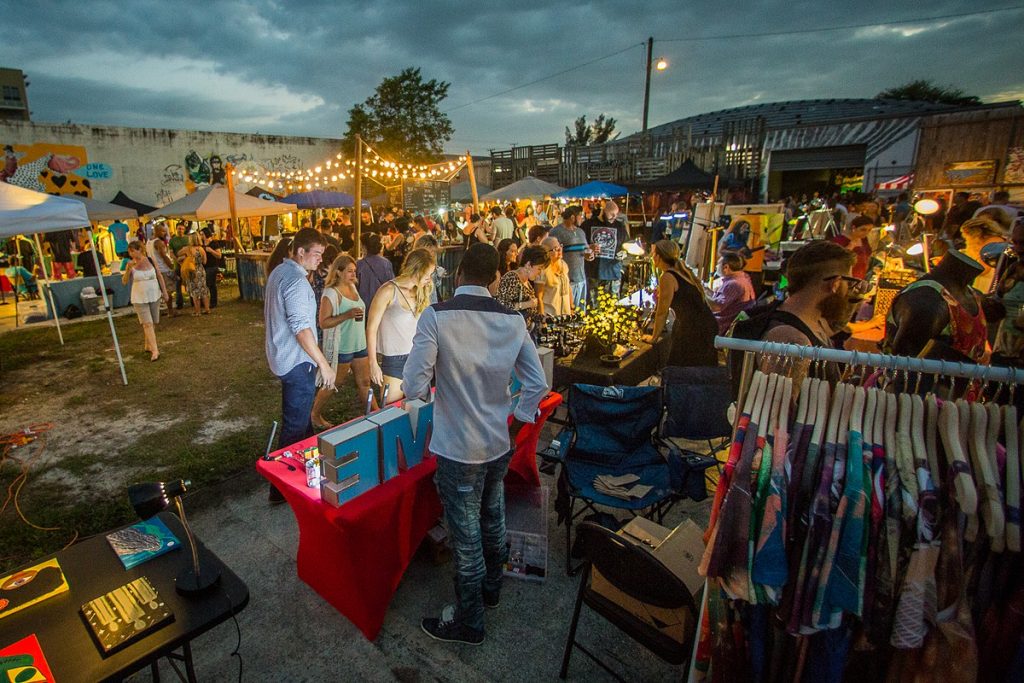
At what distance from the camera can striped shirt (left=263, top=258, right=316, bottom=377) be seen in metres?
3.34

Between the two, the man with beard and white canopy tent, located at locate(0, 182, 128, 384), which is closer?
the man with beard

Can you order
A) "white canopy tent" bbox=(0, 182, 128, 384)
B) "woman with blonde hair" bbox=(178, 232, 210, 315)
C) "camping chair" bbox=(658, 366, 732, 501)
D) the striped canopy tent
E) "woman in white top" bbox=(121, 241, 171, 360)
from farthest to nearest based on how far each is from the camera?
1. the striped canopy tent
2. "woman with blonde hair" bbox=(178, 232, 210, 315)
3. "woman in white top" bbox=(121, 241, 171, 360)
4. "white canopy tent" bbox=(0, 182, 128, 384)
5. "camping chair" bbox=(658, 366, 732, 501)

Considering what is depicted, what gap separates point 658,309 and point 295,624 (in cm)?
391

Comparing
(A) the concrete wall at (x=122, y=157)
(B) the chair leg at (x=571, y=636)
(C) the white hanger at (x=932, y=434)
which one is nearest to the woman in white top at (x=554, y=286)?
(B) the chair leg at (x=571, y=636)

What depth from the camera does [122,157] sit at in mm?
19391

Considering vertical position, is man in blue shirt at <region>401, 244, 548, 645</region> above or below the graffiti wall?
below

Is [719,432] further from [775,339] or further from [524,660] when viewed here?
[524,660]

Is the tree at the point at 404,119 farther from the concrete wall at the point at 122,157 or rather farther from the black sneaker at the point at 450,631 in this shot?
the black sneaker at the point at 450,631

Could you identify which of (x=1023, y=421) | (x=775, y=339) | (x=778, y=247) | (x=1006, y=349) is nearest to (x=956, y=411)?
(x=1023, y=421)

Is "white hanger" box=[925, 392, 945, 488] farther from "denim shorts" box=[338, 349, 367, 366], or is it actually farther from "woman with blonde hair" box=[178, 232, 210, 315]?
"woman with blonde hair" box=[178, 232, 210, 315]

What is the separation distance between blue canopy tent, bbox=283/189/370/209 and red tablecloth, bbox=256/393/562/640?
1313cm

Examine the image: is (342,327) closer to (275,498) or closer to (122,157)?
(275,498)

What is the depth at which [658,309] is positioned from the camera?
16.2 ft

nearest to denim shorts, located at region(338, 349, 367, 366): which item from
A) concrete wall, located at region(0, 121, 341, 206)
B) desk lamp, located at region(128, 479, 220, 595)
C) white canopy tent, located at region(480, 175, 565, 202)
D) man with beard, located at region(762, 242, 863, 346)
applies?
desk lamp, located at region(128, 479, 220, 595)
